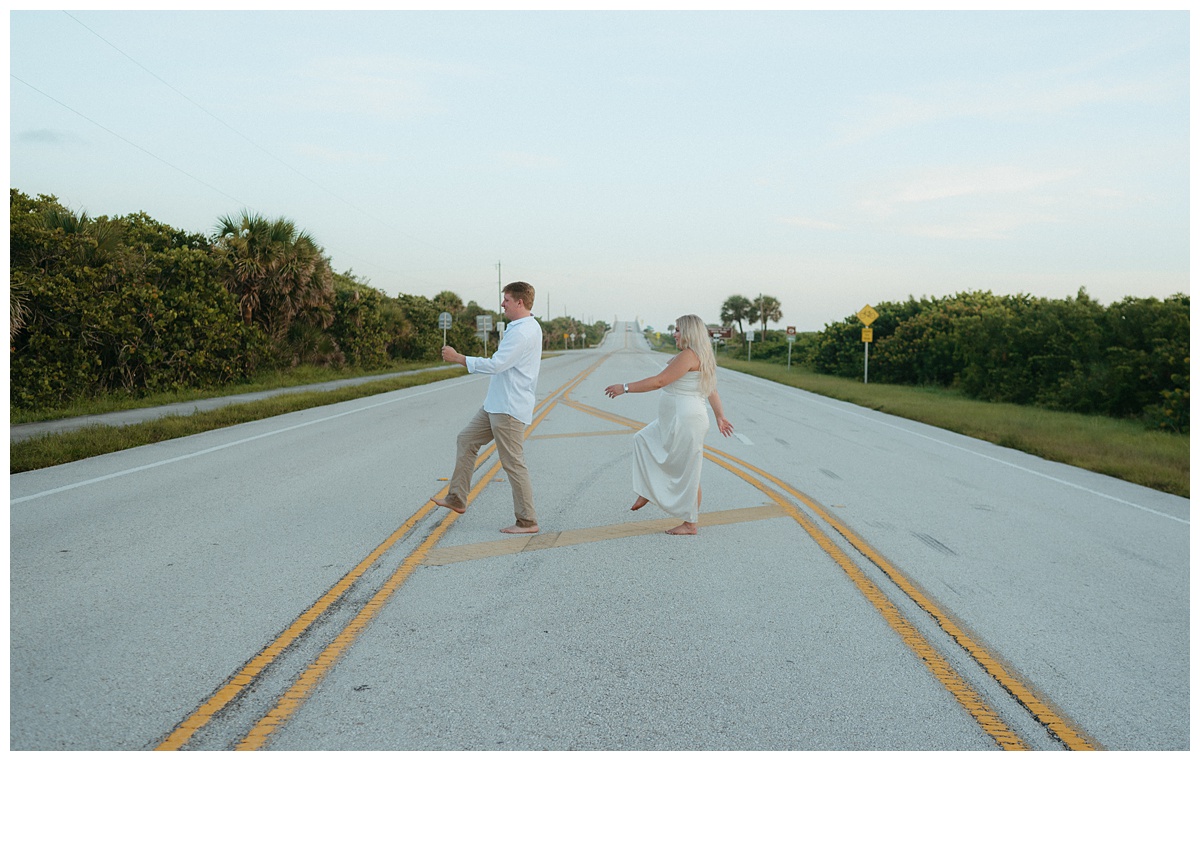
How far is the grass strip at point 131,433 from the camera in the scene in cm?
1172

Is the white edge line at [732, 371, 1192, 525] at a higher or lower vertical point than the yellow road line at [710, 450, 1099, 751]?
lower

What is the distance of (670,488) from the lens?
7953mm

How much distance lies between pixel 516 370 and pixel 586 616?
9.46ft

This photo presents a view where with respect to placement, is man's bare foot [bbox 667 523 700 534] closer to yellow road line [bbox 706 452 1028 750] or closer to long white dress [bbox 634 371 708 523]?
long white dress [bbox 634 371 708 523]

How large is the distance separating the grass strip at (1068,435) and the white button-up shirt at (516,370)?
8.59 meters

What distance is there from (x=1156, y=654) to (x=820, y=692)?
2.20 meters

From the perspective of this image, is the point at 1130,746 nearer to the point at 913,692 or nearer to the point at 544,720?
the point at 913,692

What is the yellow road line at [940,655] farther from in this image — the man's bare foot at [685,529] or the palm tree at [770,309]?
the palm tree at [770,309]

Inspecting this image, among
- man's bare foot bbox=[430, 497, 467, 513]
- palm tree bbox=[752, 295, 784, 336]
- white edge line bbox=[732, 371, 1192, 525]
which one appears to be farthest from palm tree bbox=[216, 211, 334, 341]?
palm tree bbox=[752, 295, 784, 336]

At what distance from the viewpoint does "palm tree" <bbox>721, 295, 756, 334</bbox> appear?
131m

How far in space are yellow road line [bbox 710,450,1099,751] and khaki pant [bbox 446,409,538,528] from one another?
2748 mm

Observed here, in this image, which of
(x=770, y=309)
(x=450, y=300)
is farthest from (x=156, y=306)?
(x=770, y=309)

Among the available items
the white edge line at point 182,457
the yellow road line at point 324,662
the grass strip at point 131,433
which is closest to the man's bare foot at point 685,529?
the yellow road line at point 324,662

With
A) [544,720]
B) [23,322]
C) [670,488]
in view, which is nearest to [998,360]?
[670,488]
